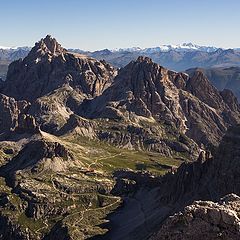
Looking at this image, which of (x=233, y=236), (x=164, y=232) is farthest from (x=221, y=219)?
(x=164, y=232)

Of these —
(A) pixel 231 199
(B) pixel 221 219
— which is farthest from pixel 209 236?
(A) pixel 231 199

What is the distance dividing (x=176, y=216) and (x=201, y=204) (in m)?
4.24

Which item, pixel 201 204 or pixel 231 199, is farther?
pixel 231 199

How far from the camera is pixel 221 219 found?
237 feet

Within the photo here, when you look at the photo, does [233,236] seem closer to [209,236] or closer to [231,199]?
[209,236]

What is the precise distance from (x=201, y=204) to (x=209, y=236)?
15.9 feet

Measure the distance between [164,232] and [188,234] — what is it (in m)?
3.38

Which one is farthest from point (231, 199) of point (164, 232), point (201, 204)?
point (164, 232)

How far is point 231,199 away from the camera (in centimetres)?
8150

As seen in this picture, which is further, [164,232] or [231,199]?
[231,199]

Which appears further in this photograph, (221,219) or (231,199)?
(231,199)

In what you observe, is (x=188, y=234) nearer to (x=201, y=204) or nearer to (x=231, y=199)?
(x=201, y=204)

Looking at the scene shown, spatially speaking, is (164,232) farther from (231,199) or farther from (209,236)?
(231,199)

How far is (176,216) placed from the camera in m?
73.8
